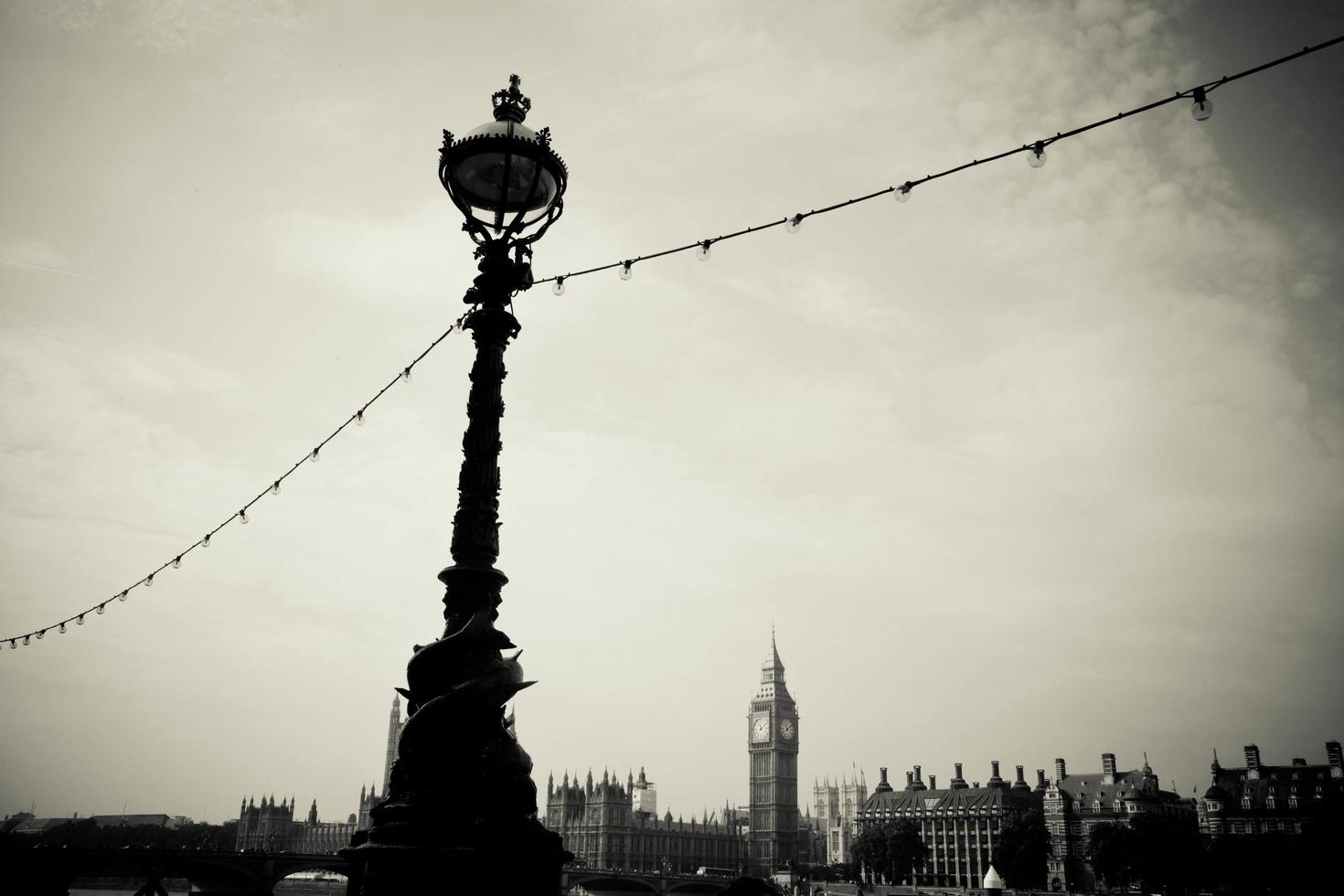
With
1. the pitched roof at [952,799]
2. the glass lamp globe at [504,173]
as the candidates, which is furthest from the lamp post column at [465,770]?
the pitched roof at [952,799]

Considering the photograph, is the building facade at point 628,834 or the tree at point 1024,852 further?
the building facade at point 628,834

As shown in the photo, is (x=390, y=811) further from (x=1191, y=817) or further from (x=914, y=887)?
(x=1191, y=817)

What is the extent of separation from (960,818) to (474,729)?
4355 inches

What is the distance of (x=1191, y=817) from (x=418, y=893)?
4640 inches

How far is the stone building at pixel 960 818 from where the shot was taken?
99.6m

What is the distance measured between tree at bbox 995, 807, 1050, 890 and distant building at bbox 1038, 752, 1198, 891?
470 inches

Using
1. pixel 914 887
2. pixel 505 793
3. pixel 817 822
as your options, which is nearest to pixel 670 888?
pixel 914 887

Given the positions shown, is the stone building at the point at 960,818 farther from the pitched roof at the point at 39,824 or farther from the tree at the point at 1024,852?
the pitched roof at the point at 39,824

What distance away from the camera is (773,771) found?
132 metres

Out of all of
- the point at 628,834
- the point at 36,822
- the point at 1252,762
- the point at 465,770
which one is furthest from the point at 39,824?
the point at 465,770

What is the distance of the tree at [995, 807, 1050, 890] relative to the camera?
7656 cm

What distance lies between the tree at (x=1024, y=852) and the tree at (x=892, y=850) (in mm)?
7648

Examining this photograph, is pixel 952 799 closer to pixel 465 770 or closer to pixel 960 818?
pixel 960 818

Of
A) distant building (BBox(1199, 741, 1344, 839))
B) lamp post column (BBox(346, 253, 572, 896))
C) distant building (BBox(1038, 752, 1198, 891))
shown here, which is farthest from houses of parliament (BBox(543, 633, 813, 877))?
lamp post column (BBox(346, 253, 572, 896))
